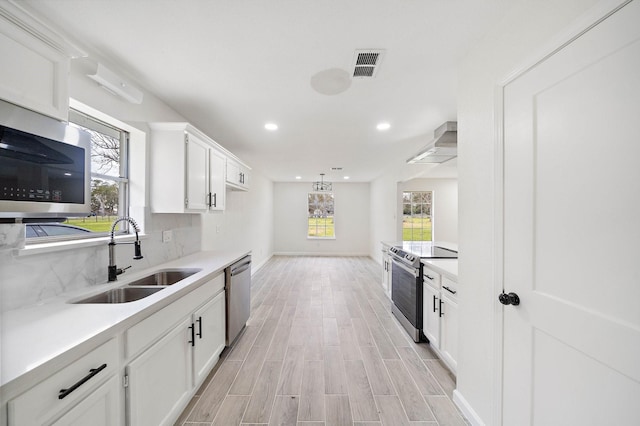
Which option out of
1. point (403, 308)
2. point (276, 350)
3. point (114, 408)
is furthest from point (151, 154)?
point (403, 308)

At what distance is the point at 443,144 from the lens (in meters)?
2.97

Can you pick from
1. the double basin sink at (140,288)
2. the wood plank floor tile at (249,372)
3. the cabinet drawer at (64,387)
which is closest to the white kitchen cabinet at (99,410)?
the cabinet drawer at (64,387)

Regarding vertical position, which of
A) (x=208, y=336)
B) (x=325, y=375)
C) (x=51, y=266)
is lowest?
(x=325, y=375)

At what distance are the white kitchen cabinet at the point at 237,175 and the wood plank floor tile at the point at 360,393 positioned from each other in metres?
2.64

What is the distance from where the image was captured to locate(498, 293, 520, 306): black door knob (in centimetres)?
127

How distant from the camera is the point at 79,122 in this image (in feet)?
5.87

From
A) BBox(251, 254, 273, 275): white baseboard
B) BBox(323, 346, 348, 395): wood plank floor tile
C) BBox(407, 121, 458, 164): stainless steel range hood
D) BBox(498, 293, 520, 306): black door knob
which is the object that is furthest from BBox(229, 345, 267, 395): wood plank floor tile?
BBox(251, 254, 273, 275): white baseboard

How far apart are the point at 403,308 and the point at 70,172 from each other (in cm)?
330

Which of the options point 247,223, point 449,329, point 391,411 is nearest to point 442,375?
point 449,329

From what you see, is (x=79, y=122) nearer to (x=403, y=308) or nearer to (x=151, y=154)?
(x=151, y=154)

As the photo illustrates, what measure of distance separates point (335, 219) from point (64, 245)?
23.7 feet

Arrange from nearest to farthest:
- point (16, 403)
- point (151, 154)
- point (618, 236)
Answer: point (16, 403)
point (618, 236)
point (151, 154)

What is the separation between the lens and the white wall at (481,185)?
4.26 feet

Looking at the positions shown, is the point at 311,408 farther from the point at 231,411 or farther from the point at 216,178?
the point at 216,178
